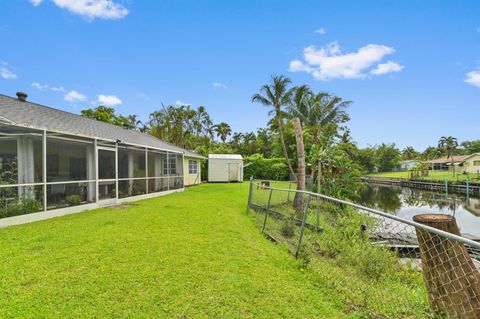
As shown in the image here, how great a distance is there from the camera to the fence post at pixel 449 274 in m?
2.60

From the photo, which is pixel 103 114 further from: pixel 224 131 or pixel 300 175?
pixel 300 175

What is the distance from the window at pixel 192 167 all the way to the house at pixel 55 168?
878cm

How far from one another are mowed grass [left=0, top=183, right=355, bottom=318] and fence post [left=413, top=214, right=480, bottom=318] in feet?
3.11

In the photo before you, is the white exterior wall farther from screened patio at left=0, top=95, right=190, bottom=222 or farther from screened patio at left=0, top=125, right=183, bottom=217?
screened patio at left=0, top=95, right=190, bottom=222

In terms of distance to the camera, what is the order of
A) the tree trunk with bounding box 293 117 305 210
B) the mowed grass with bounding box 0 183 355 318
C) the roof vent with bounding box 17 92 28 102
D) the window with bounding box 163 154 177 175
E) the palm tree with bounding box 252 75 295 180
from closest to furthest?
1. the mowed grass with bounding box 0 183 355 318
2. the tree trunk with bounding box 293 117 305 210
3. the roof vent with bounding box 17 92 28 102
4. the window with bounding box 163 154 177 175
5. the palm tree with bounding box 252 75 295 180

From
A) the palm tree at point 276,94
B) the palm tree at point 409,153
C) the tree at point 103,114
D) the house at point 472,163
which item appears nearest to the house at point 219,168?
the palm tree at point 276,94

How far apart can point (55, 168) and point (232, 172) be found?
18.0 m

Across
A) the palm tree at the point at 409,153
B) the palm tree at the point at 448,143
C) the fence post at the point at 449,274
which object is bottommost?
the fence post at the point at 449,274

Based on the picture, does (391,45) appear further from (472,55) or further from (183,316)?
(183,316)

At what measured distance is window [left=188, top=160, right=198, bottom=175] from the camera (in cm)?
2166

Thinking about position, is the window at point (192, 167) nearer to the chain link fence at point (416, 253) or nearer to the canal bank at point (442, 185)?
the chain link fence at point (416, 253)

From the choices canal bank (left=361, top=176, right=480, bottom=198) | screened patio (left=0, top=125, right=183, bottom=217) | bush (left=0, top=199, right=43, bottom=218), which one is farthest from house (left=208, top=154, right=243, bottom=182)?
canal bank (left=361, top=176, right=480, bottom=198)

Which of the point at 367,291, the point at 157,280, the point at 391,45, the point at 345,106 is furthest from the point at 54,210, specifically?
the point at 345,106

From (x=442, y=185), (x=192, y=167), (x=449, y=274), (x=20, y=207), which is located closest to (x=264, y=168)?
(x=192, y=167)
